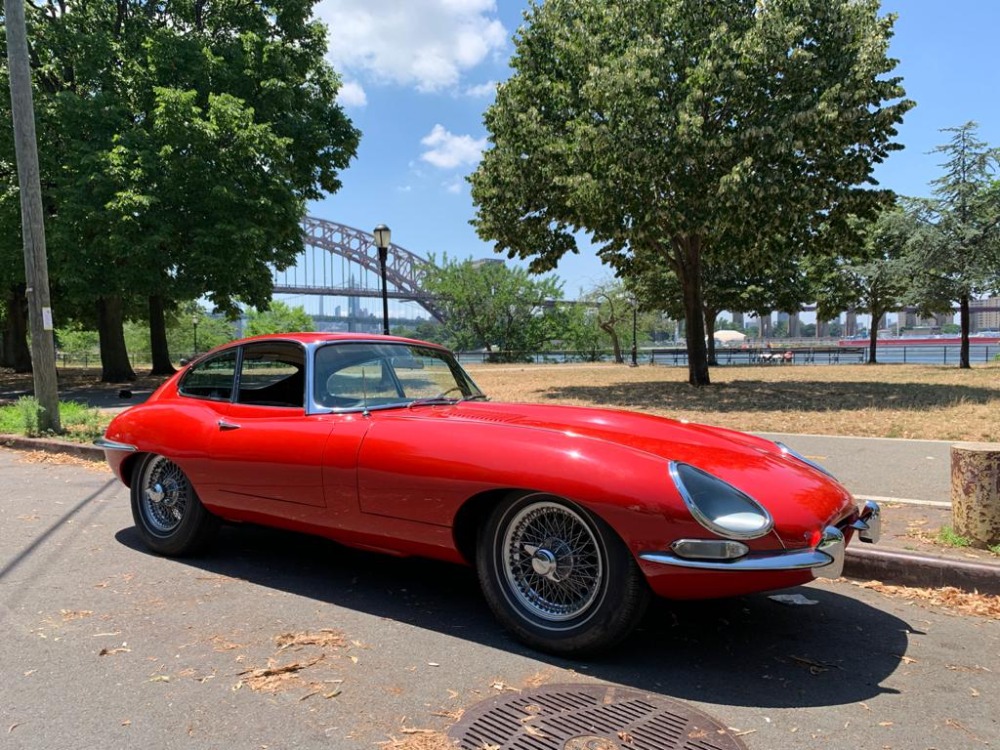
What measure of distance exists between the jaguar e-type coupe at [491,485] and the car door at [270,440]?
0.04 feet

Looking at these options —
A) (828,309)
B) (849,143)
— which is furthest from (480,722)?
(828,309)

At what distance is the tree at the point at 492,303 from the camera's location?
5872 cm

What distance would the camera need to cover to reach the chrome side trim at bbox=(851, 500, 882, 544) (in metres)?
3.26

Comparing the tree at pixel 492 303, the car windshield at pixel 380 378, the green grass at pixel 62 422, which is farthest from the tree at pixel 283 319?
the car windshield at pixel 380 378

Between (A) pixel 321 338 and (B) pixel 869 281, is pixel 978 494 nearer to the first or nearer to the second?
(A) pixel 321 338

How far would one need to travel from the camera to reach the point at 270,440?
397 centimetres

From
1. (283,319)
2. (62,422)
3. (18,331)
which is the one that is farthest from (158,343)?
(283,319)

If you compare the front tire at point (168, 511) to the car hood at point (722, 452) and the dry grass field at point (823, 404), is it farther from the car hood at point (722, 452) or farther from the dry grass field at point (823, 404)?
the dry grass field at point (823, 404)

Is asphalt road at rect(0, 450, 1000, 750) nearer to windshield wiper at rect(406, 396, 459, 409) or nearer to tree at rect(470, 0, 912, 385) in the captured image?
windshield wiper at rect(406, 396, 459, 409)

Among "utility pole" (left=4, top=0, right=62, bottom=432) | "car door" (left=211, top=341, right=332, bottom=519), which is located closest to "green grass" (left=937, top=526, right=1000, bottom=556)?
"car door" (left=211, top=341, right=332, bottom=519)

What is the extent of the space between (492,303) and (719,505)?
185 feet

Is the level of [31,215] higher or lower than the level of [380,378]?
higher

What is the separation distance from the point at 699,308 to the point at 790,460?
15420mm

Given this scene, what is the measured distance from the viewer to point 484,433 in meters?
3.33
